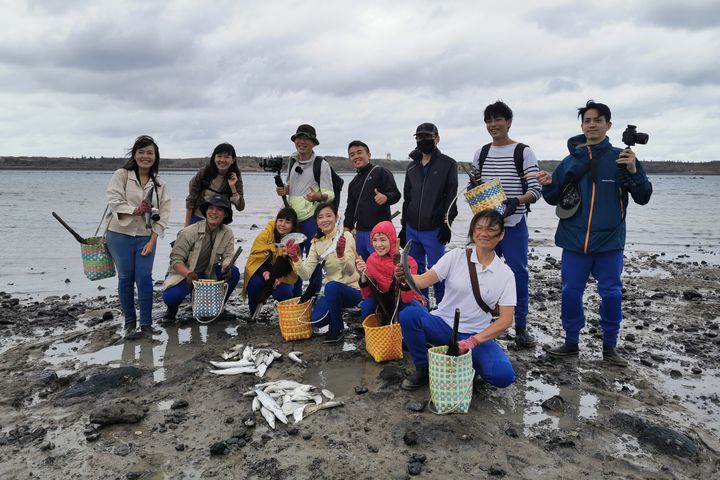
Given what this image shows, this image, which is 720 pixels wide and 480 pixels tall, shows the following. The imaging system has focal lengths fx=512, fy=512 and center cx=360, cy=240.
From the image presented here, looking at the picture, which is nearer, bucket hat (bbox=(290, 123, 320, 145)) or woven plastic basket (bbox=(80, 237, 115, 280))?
woven plastic basket (bbox=(80, 237, 115, 280))

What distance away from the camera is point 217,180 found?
24.7ft

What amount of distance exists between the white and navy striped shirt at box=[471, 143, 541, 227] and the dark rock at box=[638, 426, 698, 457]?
8.93 ft

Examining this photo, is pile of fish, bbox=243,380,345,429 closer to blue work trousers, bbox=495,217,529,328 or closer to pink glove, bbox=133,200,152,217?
blue work trousers, bbox=495,217,529,328

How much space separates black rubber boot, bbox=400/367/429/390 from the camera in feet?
16.3

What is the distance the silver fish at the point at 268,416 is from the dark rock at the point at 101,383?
171cm

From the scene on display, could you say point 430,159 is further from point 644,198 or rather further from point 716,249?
point 716,249

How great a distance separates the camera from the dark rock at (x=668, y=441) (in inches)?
156

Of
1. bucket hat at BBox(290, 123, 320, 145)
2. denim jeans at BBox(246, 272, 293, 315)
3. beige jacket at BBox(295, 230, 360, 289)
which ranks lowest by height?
denim jeans at BBox(246, 272, 293, 315)

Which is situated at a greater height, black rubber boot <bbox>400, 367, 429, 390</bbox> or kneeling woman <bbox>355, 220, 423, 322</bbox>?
kneeling woman <bbox>355, 220, 423, 322</bbox>

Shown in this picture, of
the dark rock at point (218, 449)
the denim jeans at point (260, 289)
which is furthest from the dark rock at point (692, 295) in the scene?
the dark rock at point (218, 449)

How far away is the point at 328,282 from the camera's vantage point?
6.48 metres

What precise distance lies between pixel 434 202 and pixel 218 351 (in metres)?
3.24

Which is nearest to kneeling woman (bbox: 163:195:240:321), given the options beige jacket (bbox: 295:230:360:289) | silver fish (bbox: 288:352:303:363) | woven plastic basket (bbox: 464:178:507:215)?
beige jacket (bbox: 295:230:360:289)

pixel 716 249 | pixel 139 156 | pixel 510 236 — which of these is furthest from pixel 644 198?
pixel 716 249
